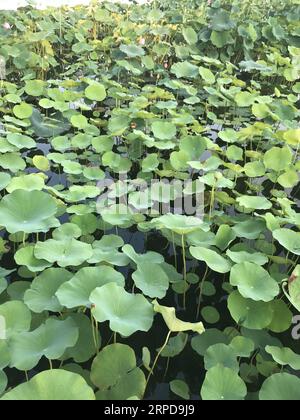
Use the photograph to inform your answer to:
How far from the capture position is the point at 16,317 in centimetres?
127

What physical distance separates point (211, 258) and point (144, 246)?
516 millimetres

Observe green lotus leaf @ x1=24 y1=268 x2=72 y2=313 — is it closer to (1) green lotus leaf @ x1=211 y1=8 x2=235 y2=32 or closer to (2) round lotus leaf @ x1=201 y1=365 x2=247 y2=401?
(2) round lotus leaf @ x1=201 y1=365 x2=247 y2=401

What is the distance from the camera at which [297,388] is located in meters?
1.12

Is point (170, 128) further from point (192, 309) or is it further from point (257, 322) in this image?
point (257, 322)

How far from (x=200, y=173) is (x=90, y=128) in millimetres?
670

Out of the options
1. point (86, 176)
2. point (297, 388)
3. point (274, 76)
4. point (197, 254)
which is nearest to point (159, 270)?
point (197, 254)

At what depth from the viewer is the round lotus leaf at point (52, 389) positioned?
0.95 metres

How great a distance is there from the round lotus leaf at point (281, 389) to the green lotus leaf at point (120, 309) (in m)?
0.33

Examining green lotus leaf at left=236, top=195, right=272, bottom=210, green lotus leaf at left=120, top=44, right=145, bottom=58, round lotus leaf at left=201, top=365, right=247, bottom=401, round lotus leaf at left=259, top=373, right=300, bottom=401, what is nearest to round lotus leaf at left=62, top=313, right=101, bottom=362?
round lotus leaf at left=201, top=365, right=247, bottom=401

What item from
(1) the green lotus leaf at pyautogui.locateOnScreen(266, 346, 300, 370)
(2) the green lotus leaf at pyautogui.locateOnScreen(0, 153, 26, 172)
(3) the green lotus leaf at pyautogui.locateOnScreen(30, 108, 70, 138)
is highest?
(1) the green lotus leaf at pyautogui.locateOnScreen(266, 346, 300, 370)

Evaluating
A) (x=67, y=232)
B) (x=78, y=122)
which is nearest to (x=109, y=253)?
(x=67, y=232)

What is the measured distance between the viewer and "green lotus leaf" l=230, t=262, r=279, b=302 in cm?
132

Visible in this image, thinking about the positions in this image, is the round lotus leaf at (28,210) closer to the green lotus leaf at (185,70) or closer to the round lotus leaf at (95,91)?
the round lotus leaf at (95,91)

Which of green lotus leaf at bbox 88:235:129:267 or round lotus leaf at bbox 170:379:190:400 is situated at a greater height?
green lotus leaf at bbox 88:235:129:267
